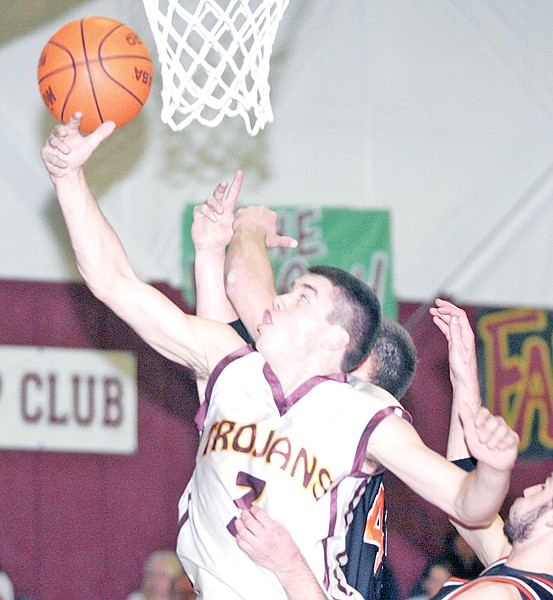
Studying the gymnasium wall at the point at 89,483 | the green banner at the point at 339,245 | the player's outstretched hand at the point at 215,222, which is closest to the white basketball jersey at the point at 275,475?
the player's outstretched hand at the point at 215,222

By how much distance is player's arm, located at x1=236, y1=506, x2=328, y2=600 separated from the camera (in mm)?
3193

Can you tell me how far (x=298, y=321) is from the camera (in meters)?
3.52

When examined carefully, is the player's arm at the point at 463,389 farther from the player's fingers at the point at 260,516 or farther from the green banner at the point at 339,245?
the green banner at the point at 339,245

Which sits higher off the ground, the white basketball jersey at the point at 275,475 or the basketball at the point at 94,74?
the basketball at the point at 94,74

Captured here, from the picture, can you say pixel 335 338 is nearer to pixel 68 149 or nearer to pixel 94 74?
pixel 68 149

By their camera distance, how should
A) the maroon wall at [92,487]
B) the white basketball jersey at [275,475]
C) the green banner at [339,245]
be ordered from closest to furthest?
the white basketball jersey at [275,475], the maroon wall at [92,487], the green banner at [339,245]

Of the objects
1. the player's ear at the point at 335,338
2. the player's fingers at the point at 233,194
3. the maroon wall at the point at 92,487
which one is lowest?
the maroon wall at the point at 92,487

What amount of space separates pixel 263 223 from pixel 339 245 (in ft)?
10.7

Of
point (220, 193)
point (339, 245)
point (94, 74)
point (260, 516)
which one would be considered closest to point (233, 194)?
point (220, 193)

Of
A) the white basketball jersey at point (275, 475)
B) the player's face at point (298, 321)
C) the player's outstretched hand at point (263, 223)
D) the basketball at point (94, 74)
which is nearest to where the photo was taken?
the white basketball jersey at point (275, 475)

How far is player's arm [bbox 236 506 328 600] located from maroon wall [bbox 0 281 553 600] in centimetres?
386

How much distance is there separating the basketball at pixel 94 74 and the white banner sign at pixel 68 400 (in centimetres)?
340

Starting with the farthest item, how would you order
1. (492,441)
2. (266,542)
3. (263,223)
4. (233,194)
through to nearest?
(263,223), (233,194), (266,542), (492,441)

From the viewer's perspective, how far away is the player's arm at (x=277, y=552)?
10.5 ft
